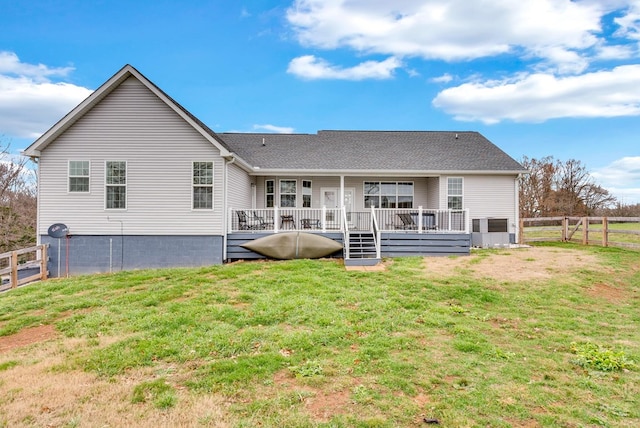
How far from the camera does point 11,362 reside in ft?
16.0

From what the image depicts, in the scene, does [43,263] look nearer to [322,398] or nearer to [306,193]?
[306,193]

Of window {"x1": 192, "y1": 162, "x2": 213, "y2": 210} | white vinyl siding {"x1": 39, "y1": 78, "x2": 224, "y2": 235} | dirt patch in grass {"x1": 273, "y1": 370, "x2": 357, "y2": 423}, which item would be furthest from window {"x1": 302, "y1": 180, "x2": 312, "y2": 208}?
dirt patch in grass {"x1": 273, "y1": 370, "x2": 357, "y2": 423}

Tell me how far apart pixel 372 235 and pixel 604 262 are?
757cm

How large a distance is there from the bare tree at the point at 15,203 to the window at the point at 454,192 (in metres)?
22.1

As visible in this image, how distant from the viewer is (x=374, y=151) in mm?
17750

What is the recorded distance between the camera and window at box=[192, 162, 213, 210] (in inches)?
488

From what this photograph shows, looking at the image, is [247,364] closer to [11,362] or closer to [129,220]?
[11,362]

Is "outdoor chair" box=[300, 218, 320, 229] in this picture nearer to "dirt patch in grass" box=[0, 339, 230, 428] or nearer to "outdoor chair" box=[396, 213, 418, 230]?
"outdoor chair" box=[396, 213, 418, 230]

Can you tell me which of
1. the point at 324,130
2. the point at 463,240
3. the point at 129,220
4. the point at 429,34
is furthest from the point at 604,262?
the point at 129,220

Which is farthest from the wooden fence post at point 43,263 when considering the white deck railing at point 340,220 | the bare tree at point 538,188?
the bare tree at point 538,188

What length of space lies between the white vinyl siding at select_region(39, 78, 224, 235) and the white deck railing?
155 cm

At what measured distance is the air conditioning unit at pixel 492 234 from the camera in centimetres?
1509

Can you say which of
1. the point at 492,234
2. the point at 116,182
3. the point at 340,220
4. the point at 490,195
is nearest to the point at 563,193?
the point at 490,195

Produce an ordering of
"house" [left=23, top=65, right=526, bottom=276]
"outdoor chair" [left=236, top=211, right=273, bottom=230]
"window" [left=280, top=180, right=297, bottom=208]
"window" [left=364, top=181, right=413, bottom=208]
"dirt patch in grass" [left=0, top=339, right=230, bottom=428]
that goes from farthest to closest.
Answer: "window" [left=364, top=181, right=413, bottom=208], "window" [left=280, top=180, right=297, bottom=208], "outdoor chair" [left=236, top=211, right=273, bottom=230], "house" [left=23, top=65, right=526, bottom=276], "dirt patch in grass" [left=0, top=339, right=230, bottom=428]
